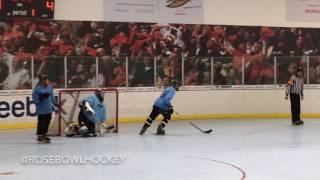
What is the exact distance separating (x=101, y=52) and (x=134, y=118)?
2.20 meters

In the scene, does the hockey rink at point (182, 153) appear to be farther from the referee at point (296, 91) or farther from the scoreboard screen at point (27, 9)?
the scoreboard screen at point (27, 9)

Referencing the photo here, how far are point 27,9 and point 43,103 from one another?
4.83 metres

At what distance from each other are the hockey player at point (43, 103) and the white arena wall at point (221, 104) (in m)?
5.42

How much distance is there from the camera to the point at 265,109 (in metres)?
18.6

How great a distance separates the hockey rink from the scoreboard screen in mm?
3176

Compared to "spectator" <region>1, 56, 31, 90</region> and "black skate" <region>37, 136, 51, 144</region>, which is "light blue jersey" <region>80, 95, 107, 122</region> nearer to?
"black skate" <region>37, 136, 51, 144</region>

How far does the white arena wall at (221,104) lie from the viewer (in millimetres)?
17219

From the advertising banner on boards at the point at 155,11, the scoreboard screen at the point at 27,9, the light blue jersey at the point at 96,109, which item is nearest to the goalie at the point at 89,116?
the light blue jersey at the point at 96,109

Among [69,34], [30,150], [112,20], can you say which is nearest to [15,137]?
[30,150]

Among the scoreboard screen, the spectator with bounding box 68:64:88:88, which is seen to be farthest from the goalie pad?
the scoreboard screen

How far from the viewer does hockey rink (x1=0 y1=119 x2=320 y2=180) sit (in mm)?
7762

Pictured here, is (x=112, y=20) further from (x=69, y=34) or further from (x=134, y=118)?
(x=134, y=118)

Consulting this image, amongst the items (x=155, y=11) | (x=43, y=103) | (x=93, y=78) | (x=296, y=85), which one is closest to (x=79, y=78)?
(x=93, y=78)

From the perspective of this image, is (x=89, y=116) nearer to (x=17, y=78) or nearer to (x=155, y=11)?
(x=17, y=78)
